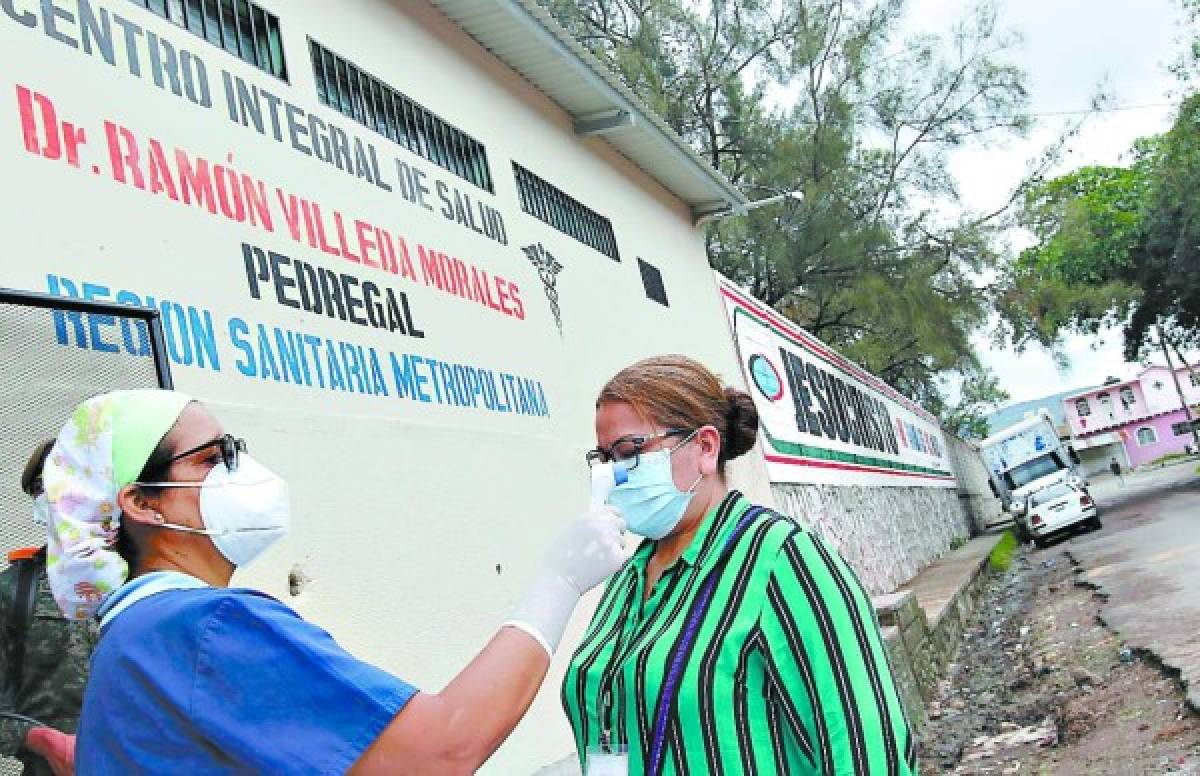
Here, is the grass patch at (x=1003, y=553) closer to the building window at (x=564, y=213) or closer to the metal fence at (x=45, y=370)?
the building window at (x=564, y=213)

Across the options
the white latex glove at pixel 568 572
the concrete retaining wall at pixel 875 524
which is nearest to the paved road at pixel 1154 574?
the concrete retaining wall at pixel 875 524

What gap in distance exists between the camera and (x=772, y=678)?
2.38 metres

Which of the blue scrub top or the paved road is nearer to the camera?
the blue scrub top

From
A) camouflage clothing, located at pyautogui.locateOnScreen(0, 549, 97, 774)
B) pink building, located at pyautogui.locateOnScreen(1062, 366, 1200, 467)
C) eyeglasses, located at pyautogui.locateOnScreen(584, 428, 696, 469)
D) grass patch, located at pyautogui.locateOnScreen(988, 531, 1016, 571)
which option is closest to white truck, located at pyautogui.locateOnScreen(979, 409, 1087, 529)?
grass patch, located at pyautogui.locateOnScreen(988, 531, 1016, 571)

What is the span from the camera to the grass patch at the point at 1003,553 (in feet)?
72.6

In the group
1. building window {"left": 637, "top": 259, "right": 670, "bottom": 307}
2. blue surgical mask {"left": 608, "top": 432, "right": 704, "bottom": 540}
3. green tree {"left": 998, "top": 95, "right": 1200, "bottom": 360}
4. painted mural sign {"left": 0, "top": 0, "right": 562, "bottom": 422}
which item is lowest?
blue surgical mask {"left": 608, "top": 432, "right": 704, "bottom": 540}

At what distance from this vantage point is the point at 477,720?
1907 millimetres

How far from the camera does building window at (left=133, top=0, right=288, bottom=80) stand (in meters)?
5.18

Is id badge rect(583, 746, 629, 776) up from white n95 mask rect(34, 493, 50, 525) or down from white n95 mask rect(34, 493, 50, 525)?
down

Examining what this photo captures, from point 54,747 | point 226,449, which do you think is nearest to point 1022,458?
point 54,747

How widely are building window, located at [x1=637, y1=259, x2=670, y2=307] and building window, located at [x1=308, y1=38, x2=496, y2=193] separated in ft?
11.8

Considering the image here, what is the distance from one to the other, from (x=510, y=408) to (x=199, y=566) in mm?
5023

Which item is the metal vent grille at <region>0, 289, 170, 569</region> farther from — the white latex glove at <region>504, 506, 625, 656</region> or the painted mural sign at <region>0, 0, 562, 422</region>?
the white latex glove at <region>504, 506, 625, 656</region>

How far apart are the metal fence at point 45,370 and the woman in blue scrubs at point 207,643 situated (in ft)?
2.42
